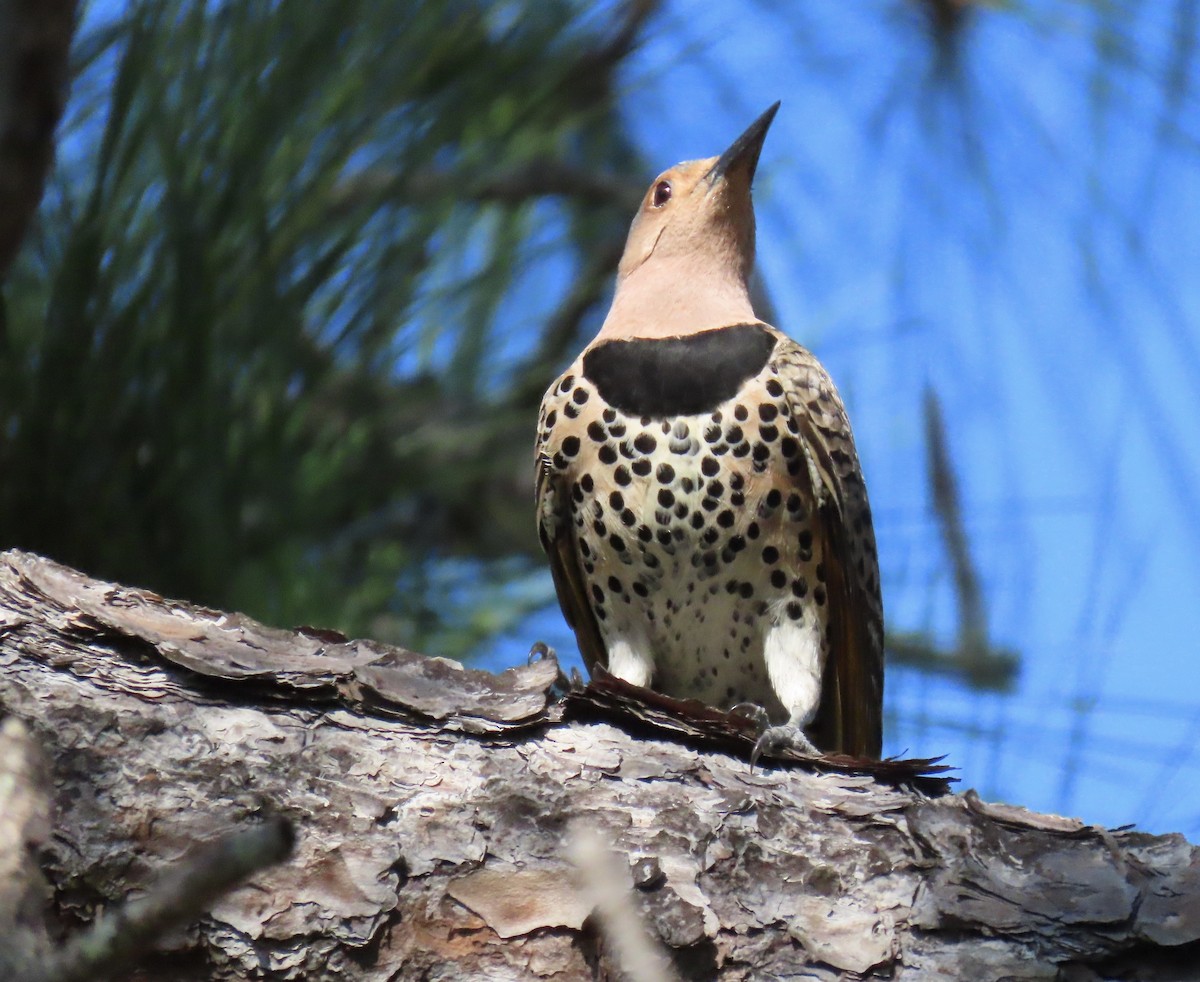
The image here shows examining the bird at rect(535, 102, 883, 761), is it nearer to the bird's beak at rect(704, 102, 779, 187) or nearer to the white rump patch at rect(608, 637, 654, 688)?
the white rump patch at rect(608, 637, 654, 688)

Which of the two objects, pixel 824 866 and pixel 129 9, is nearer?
pixel 824 866

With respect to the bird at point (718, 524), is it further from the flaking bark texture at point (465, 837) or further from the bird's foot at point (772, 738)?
the flaking bark texture at point (465, 837)

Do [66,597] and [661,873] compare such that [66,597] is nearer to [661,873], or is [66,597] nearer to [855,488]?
[661,873]

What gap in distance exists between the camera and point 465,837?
2.31 metres

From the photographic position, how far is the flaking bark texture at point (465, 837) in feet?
7.07

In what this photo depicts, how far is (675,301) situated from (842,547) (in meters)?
0.85

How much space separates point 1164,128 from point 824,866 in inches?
100.0

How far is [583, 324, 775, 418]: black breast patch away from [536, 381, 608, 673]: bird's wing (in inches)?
6.3

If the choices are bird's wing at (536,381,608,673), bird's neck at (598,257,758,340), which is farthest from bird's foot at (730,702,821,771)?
bird's neck at (598,257,758,340)

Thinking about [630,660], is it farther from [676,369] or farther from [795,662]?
[676,369]

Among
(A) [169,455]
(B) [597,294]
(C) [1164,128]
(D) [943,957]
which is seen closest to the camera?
(D) [943,957]

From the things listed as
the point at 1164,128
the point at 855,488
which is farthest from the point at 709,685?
the point at 1164,128

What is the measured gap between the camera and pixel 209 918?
209 cm

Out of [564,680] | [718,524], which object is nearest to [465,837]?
[564,680]
